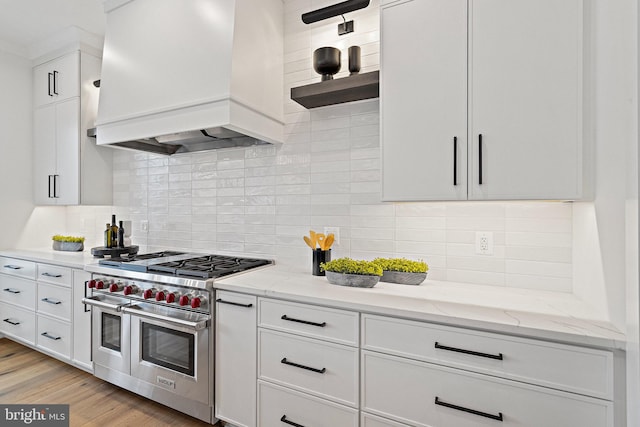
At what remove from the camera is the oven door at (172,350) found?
68.6 inches

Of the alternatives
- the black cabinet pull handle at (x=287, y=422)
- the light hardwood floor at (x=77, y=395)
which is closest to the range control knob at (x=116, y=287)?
the light hardwood floor at (x=77, y=395)

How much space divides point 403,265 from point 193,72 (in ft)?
5.58

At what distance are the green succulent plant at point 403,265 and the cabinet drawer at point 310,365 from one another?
1.70ft

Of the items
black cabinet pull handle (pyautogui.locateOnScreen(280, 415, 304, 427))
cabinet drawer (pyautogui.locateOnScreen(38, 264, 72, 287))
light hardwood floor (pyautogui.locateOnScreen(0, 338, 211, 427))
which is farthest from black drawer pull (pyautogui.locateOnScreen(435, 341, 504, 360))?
cabinet drawer (pyautogui.locateOnScreen(38, 264, 72, 287))

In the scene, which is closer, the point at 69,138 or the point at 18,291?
the point at 18,291

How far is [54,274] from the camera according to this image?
250cm

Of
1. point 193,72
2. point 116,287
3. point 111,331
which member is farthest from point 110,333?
point 193,72

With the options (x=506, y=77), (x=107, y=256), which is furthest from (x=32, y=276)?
(x=506, y=77)

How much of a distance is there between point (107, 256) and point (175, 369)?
1325 millimetres

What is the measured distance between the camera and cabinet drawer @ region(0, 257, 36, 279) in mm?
2682

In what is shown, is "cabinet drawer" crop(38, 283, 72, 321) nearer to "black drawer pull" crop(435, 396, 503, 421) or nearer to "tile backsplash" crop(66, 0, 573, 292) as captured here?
"tile backsplash" crop(66, 0, 573, 292)

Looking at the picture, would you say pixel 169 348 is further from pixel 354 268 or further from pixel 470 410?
pixel 470 410

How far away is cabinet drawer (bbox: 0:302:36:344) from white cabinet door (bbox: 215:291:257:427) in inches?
84.0

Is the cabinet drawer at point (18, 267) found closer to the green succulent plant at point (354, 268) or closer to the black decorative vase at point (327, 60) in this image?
the green succulent plant at point (354, 268)
